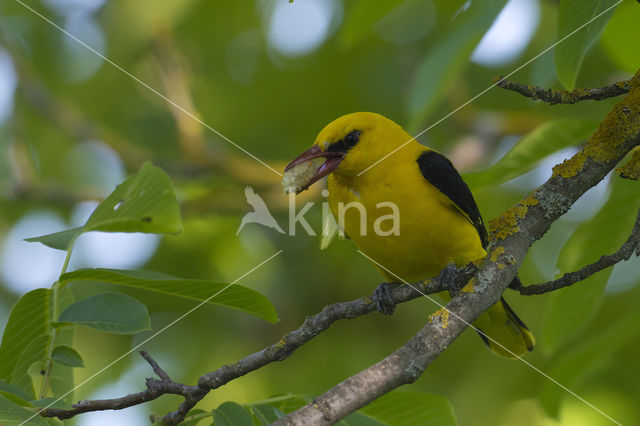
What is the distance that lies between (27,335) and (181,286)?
2.07 ft


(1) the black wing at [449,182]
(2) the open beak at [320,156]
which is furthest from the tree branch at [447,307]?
(2) the open beak at [320,156]

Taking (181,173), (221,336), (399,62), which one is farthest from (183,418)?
(399,62)

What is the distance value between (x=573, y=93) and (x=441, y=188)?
1409 millimetres

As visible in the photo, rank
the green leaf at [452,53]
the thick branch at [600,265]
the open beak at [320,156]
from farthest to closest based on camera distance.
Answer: the open beak at [320,156] → the green leaf at [452,53] → the thick branch at [600,265]

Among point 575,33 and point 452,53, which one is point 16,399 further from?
→ point 575,33

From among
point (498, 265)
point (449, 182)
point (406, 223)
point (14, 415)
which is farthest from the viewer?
point (449, 182)

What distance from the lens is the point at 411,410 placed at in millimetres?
2525

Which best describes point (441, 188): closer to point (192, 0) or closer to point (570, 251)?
point (570, 251)

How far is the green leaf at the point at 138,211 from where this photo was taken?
7.22 ft

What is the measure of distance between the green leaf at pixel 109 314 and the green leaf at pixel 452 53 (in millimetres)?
1246

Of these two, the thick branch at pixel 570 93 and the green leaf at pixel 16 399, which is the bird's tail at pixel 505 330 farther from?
the green leaf at pixel 16 399

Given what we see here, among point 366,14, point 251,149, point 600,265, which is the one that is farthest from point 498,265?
point 251,149

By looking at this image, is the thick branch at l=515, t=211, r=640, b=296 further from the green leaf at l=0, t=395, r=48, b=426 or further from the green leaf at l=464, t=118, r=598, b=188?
the green leaf at l=0, t=395, r=48, b=426

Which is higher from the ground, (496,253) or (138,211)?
(138,211)
